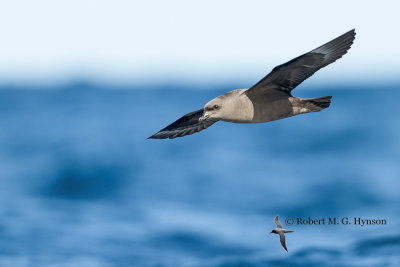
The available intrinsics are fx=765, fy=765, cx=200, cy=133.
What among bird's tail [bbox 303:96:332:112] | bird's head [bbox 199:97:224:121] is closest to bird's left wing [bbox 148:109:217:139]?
bird's head [bbox 199:97:224:121]

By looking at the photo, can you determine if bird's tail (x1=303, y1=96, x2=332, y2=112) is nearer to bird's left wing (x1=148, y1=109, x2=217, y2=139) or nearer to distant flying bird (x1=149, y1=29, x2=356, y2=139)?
distant flying bird (x1=149, y1=29, x2=356, y2=139)

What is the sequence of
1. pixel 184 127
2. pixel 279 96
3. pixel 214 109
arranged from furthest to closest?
1. pixel 184 127
2. pixel 279 96
3. pixel 214 109

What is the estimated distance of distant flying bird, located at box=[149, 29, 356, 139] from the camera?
8.11m

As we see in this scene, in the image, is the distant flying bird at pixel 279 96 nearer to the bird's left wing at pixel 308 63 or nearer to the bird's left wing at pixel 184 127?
the bird's left wing at pixel 308 63

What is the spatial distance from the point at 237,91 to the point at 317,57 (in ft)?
3.04

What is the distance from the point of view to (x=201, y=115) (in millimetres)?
9102

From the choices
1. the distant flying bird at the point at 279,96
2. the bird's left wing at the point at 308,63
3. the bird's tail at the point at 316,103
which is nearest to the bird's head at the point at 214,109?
the distant flying bird at the point at 279,96

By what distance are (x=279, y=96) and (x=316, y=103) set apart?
404mm

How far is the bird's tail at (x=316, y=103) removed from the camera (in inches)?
324

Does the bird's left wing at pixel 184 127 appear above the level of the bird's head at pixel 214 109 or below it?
above

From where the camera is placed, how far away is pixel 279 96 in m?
8.30

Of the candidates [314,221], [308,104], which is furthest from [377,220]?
[308,104]

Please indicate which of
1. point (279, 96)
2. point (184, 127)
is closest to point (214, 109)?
point (279, 96)

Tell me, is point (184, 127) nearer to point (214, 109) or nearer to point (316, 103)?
point (214, 109)
